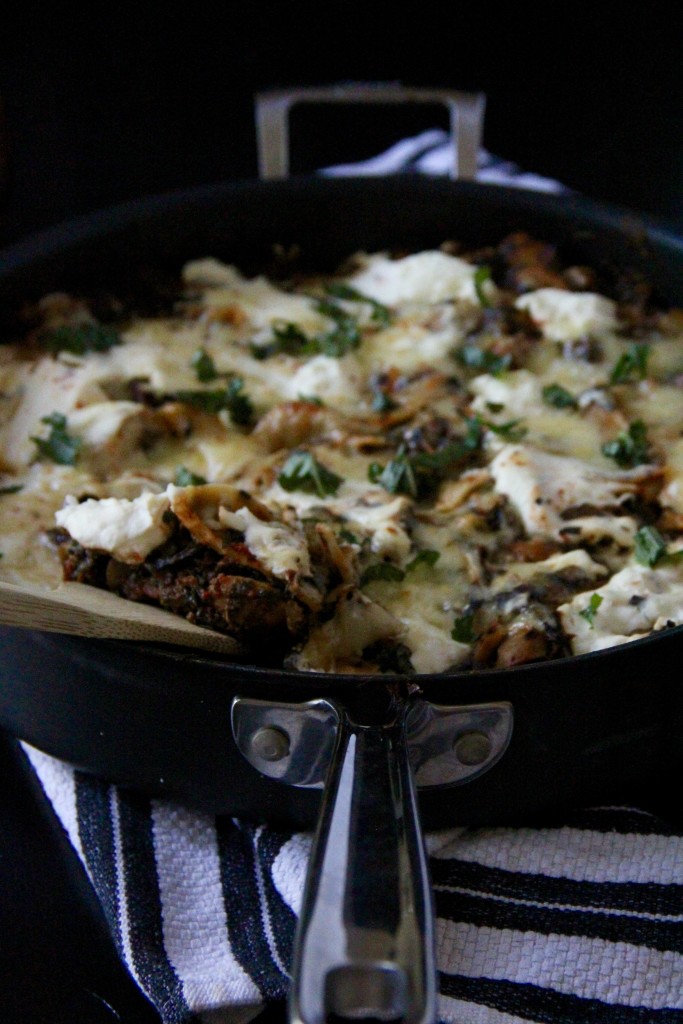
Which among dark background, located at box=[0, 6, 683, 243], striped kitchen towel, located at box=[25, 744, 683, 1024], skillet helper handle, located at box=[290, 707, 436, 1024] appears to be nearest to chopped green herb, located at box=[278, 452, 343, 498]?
striped kitchen towel, located at box=[25, 744, 683, 1024]

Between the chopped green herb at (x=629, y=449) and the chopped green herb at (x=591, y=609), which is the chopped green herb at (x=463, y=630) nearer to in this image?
the chopped green herb at (x=591, y=609)

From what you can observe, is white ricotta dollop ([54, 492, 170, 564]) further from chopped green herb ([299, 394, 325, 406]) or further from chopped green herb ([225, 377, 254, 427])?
chopped green herb ([299, 394, 325, 406])

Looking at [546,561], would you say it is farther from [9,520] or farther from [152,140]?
[152,140]

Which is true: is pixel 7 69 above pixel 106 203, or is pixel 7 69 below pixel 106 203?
above

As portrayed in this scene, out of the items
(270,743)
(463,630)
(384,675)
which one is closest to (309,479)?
(463,630)

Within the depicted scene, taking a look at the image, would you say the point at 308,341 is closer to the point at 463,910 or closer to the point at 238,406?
the point at 238,406

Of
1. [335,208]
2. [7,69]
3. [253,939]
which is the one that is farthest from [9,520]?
[7,69]

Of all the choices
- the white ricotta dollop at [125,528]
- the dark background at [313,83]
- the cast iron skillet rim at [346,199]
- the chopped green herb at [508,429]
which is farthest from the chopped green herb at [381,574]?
the dark background at [313,83]
